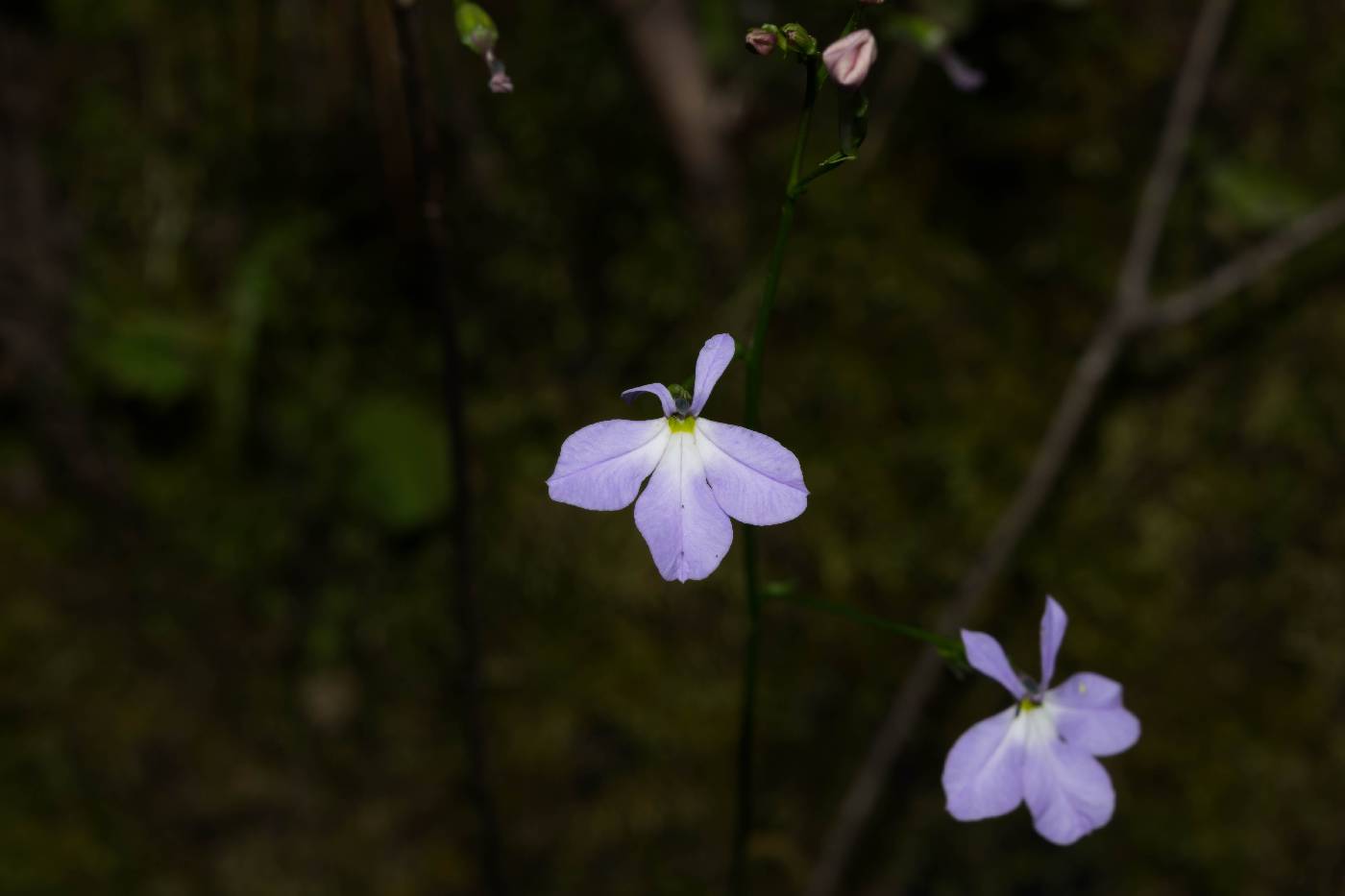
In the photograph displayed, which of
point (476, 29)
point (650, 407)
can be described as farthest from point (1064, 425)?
point (476, 29)

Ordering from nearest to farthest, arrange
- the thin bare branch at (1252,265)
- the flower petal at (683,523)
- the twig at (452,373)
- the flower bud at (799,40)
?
the flower bud at (799,40), the flower petal at (683,523), the twig at (452,373), the thin bare branch at (1252,265)

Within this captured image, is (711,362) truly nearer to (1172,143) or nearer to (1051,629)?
(1051,629)

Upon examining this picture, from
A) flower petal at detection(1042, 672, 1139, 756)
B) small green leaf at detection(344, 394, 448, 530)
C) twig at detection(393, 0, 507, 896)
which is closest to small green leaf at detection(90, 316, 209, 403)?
small green leaf at detection(344, 394, 448, 530)

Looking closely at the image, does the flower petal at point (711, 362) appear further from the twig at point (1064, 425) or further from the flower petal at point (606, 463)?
the twig at point (1064, 425)

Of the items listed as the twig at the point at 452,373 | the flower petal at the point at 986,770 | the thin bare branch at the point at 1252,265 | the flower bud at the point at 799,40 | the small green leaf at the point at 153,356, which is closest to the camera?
the flower bud at the point at 799,40

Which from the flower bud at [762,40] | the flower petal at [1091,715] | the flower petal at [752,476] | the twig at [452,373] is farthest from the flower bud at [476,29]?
the flower petal at [1091,715]
